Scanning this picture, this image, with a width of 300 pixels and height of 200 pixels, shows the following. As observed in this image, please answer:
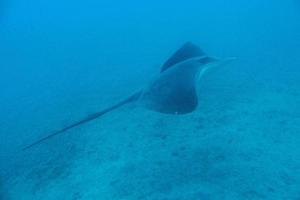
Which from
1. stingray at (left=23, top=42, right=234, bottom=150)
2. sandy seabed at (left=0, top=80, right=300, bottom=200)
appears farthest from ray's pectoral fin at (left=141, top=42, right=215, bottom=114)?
sandy seabed at (left=0, top=80, right=300, bottom=200)

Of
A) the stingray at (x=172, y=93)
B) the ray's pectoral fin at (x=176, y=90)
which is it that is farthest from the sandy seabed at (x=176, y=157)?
the ray's pectoral fin at (x=176, y=90)

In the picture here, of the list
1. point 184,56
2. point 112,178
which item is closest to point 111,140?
point 112,178

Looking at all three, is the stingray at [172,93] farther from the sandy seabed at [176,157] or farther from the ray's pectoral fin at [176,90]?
the sandy seabed at [176,157]

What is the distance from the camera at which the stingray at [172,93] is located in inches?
167

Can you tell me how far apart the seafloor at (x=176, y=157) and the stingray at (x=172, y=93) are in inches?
27.8

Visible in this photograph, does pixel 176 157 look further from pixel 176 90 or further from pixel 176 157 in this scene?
pixel 176 90

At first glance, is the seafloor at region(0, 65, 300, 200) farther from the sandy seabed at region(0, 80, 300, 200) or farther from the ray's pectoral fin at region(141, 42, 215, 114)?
the ray's pectoral fin at region(141, 42, 215, 114)

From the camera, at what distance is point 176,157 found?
4582 millimetres

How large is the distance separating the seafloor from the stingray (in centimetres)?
71

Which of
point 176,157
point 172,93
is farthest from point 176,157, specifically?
point 172,93

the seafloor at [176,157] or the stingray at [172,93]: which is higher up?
the stingray at [172,93]

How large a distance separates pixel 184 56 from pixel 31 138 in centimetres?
400

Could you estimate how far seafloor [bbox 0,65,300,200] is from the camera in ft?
12.6

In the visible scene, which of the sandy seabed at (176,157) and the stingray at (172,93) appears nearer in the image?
the sandy seabed at (176,157)
